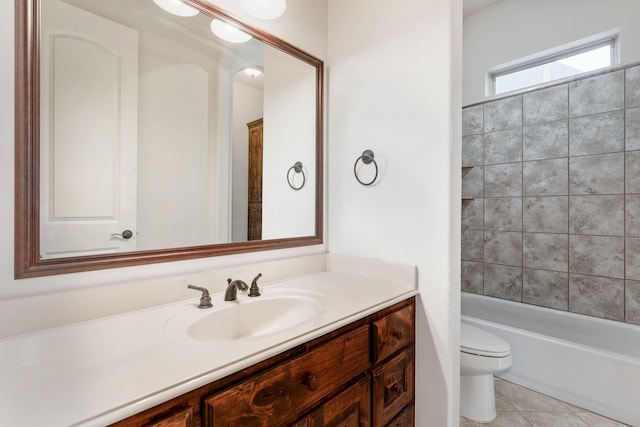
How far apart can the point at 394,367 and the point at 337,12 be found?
1.74 meters

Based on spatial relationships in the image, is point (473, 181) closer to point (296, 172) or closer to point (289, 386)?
point (296, 172)

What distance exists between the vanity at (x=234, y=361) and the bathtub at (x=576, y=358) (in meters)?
1.21

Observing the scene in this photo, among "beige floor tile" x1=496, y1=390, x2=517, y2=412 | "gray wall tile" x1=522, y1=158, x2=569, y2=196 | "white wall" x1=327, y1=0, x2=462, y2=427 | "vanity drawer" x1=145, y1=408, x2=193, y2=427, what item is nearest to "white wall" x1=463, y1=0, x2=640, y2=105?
"gray wall tile" x1=522, y1=158, x2=569, y2=196

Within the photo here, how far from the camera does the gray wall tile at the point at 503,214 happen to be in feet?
8.25

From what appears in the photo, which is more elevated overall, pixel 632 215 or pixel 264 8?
pixel 264 8

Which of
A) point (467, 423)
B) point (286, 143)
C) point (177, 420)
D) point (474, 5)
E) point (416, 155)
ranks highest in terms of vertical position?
point (474, 5)

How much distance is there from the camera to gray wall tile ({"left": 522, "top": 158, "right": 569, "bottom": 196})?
2.30 meters

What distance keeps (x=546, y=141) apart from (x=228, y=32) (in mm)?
2450

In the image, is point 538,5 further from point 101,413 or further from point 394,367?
point 101,413

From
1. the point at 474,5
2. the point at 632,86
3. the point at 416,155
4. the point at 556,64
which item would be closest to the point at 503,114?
the point at 556,64

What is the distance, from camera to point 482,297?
8.77 ft

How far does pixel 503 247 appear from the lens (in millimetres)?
2596

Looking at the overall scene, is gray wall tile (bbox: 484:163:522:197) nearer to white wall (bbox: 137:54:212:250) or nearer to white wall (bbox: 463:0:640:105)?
white wall (bbox: 463:0:640:105)

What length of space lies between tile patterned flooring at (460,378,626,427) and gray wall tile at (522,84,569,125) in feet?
6.54
